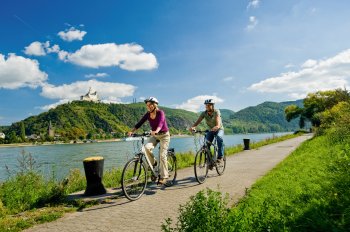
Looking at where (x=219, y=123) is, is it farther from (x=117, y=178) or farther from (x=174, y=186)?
(x=117, y=178)

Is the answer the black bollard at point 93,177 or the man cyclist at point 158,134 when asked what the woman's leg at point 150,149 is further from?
the black bollard at point 93,177

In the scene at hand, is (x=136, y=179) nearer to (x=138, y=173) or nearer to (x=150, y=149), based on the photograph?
(x=138, y=173)

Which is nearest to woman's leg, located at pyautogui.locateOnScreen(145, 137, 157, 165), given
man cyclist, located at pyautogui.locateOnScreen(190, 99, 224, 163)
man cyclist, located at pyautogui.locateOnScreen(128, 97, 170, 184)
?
man cyclist, located at pyautogui.locateOnScreen(128, 97, 170, 184)

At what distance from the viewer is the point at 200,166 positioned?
30.7ft

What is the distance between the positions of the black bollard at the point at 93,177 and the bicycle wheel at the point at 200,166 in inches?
110

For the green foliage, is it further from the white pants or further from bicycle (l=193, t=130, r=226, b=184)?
bicycle (l=193, t=130, r=226, b=184)

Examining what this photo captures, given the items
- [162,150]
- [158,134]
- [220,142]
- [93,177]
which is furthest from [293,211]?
[220,142]

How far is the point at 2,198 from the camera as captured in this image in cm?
705

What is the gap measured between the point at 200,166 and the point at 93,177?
130 inches

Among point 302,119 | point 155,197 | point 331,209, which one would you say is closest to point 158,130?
point 155,197

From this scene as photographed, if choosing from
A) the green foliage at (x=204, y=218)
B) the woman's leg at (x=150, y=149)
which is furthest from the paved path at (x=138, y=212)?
the green foliage at (x=204, y=218)

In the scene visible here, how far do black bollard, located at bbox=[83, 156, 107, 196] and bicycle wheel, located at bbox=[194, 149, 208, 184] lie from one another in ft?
9.17

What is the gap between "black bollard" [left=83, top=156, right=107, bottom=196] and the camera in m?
7.68

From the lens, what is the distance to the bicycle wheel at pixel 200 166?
9.08 meters
